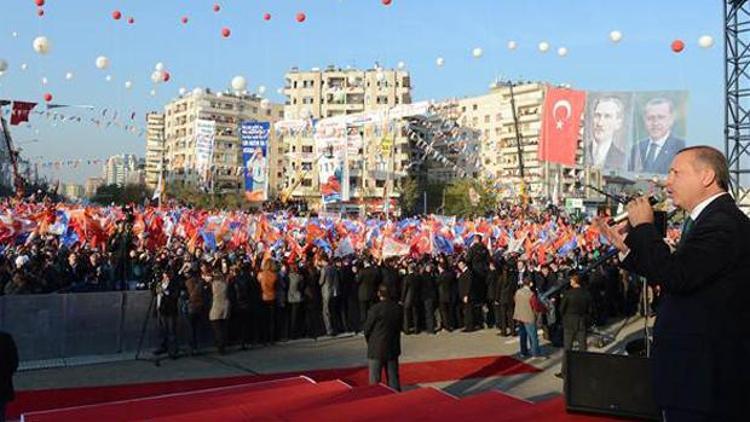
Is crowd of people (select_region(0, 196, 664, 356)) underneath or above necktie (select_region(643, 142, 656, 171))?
underneath

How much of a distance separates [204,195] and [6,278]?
73.4 meters

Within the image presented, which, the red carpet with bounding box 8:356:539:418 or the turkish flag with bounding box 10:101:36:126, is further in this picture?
the turkish flag with bounding box 10:101:36:126

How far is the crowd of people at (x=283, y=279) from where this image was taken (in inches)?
520

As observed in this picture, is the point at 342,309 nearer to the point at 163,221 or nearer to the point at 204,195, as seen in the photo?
the point at 163,221

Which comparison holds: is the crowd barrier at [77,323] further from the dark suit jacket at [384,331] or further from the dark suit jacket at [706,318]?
the dark suit jacket at [706,318]

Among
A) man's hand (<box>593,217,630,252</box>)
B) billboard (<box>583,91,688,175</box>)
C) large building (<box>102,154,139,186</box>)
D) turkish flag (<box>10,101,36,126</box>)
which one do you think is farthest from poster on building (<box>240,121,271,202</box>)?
large building (<box>102,154,139,186</box>)

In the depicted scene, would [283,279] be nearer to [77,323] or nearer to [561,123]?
[77,323]

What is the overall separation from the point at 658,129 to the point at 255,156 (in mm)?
19440

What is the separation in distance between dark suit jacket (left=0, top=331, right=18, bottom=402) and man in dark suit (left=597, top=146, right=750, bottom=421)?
6.23m

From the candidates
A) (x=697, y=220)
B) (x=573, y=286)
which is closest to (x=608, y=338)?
(x=573, y=286)

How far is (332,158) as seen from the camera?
3950 cm

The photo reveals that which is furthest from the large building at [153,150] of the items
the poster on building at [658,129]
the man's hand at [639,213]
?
the man's hand at [639,213]

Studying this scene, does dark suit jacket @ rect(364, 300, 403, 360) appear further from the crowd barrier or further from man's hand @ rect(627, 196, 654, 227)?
man's hand @ rect(627, 196, 654, 227)

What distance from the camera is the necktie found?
1880cm
